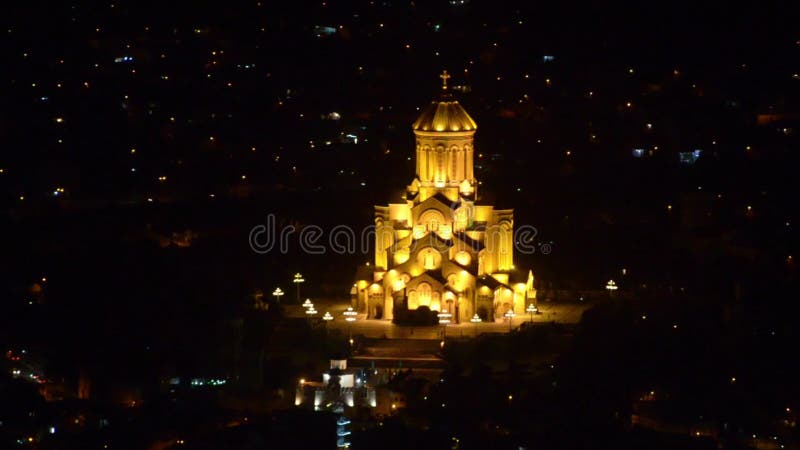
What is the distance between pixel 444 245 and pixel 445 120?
257 cm

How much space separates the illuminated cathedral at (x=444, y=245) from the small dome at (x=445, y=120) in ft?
0.07

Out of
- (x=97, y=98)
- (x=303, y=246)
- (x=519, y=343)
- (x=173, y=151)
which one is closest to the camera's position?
(x=519, y=343)

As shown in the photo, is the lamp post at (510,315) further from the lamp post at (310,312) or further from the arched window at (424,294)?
the lamp post at (310,312)

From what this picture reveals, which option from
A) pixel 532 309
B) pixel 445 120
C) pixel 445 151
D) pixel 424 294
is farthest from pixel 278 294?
pixel 532 309

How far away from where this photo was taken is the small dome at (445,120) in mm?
47094

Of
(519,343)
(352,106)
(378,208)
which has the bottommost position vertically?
(519,343)

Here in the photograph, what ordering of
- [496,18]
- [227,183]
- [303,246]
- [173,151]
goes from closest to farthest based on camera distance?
[303,246] < [227,183] < [173,151] < [496,18]

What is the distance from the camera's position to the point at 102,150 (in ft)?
226

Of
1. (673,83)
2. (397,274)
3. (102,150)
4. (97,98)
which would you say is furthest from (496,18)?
(397,274)

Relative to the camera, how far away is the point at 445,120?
1858 inches

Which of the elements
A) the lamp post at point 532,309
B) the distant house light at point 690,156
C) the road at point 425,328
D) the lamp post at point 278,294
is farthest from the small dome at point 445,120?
the distant house light at point 690,156

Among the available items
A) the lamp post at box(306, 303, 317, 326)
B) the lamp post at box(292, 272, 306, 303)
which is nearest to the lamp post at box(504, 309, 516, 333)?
the lamp post at box(306, 303, 317, 326)

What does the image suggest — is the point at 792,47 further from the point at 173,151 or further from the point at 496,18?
the point at 173,151

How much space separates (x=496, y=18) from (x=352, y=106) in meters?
17.0
